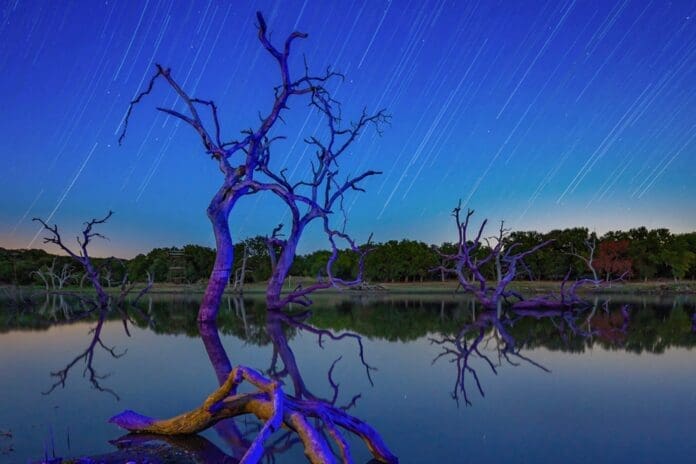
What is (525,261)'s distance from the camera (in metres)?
70.8

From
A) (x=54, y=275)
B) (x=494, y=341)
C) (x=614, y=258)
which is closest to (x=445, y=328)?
(x=494, y=341)

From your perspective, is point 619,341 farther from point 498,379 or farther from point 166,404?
point 166,404

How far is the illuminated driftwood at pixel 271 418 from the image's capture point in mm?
4406

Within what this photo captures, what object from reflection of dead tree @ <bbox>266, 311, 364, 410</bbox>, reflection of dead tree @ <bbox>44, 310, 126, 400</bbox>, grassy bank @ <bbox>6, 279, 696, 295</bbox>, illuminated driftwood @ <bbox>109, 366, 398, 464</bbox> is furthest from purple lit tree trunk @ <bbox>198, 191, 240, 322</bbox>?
grassy bank @ <bbox>6, 279, 696, 295</bbox>

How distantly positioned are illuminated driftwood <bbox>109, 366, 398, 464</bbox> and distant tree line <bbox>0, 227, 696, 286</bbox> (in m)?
59.0

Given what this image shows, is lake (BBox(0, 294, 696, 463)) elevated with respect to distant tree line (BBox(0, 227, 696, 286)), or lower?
lower

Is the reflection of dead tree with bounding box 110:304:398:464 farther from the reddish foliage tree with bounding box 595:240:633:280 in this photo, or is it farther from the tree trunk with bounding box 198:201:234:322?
the reddish foliage tree with bounding box 595:240:633:280

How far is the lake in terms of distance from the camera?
5270 mm

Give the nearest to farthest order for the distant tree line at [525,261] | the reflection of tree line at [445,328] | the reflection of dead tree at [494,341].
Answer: the reflection of dead tree at [494,341] < the reflection of tree line at [445,328] < the distant tree line at [525,261]

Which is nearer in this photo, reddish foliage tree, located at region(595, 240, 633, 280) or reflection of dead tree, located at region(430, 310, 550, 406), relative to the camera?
reflection of dead tree, located at region(430, 310, 550, 406)

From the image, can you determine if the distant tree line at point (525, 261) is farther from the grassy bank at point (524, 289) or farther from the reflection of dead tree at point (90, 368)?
the reflection of dead tree at point (90, 368)

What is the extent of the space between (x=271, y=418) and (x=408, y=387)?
4.24 metres

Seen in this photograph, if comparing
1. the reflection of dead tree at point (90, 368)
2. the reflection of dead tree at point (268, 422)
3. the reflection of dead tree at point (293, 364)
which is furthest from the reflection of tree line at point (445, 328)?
the reflection of dead tree at point (268, 422)

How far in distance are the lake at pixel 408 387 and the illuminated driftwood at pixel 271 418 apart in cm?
16
